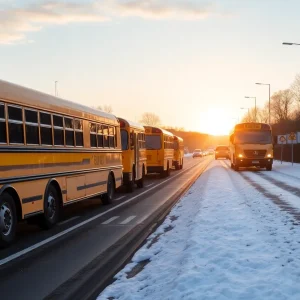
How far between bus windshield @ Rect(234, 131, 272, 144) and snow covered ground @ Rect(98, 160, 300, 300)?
25.2 metres

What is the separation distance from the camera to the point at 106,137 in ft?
54.2

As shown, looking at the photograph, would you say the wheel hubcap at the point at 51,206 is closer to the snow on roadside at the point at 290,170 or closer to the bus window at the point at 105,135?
the bus window at the point at 105,135

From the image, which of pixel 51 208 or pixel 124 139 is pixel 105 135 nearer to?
pixel 124 139

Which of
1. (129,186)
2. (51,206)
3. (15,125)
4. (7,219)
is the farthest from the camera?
(129,186)

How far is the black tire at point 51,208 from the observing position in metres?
10.8

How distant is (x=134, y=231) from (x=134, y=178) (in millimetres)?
10564

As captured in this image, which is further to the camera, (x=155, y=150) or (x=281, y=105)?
(x=281, y=105)

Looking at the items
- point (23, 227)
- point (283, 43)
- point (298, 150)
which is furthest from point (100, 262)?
point (298, 150)

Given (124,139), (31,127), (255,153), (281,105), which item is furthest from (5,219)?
(281,105)

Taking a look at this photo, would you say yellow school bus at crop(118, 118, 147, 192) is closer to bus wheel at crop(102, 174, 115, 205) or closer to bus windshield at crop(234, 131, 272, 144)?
bus wheel at crop(102, 174, 115, 205)

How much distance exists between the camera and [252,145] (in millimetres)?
37844

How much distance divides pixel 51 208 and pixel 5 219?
85.9 inches

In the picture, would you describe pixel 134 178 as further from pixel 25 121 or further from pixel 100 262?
pixel 100 262

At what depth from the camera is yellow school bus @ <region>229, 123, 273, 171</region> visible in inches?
1486
